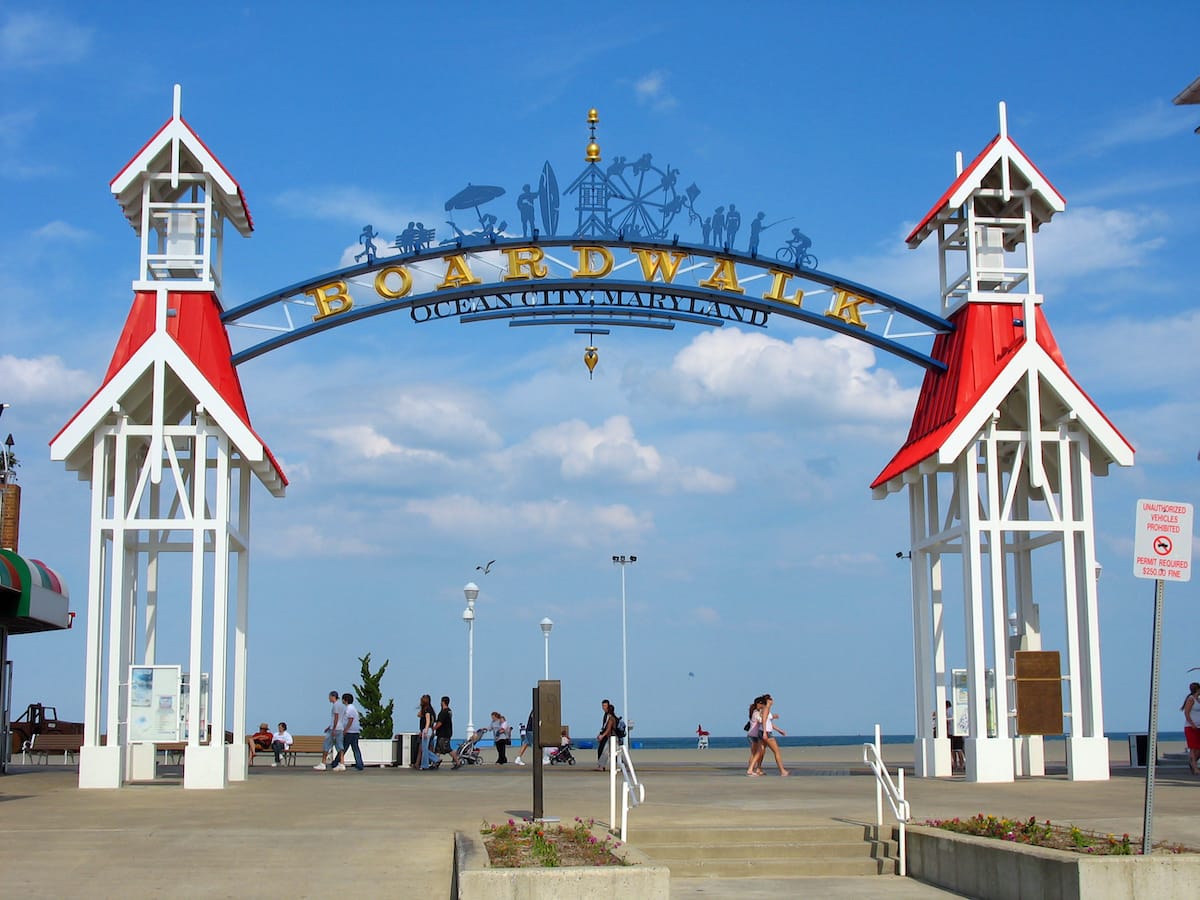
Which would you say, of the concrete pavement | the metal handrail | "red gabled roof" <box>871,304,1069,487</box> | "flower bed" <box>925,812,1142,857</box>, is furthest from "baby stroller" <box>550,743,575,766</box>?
"flower bed" <box>925,812,1142,857</box>

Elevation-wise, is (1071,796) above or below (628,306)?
below

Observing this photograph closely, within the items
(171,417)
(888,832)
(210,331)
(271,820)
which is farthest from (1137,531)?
(171,417)

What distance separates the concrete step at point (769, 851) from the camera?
46.1ft

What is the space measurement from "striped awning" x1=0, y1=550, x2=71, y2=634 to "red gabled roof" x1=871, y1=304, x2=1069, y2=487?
15533mm

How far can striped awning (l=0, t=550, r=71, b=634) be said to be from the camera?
24281 millimetres

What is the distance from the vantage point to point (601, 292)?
2475 centimetres

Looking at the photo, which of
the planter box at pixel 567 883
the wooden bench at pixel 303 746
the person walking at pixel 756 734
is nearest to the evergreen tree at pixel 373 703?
the wooden bench at pixel 303 746

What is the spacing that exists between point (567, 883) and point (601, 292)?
15300 millimetres

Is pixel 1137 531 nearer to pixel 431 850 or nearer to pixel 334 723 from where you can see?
pixel 431 850

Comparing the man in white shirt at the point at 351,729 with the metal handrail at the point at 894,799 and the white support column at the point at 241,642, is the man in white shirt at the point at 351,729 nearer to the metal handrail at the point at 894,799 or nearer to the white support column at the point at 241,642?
the white support column at the point at 241,642

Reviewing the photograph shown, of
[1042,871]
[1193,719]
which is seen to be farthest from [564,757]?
[1042,871]

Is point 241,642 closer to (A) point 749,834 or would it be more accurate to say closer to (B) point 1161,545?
(A) point 749,834

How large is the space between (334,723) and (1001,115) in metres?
17.5

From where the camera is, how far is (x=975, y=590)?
2212cm
